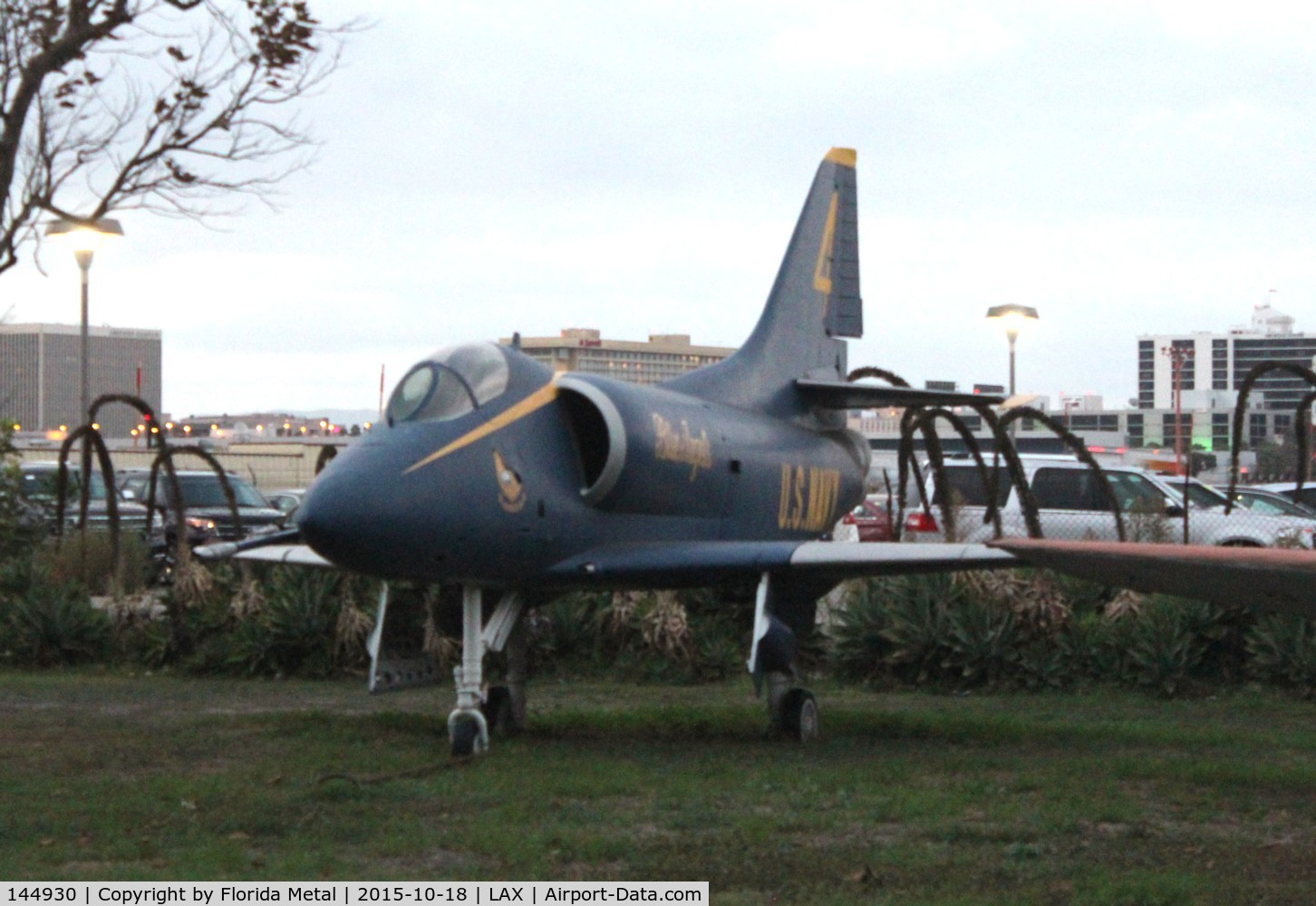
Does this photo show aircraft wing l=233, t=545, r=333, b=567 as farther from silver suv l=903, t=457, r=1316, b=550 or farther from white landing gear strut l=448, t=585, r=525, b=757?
silver suv l=903, t=457, r=1316, b=550

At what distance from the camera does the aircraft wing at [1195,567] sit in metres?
6.46

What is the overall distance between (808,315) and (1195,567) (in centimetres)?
859

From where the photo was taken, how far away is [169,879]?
646 centimetres

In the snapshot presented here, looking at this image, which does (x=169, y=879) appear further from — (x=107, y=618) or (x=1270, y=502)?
(x=1270, y=502)

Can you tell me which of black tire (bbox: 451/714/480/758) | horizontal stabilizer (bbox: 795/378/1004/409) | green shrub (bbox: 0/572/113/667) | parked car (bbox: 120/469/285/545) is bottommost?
green shrub (bbox: 0/572/113/667)

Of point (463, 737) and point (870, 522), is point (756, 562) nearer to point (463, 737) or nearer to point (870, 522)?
point (463, 737)

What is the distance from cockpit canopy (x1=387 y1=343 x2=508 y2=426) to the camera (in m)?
10.1

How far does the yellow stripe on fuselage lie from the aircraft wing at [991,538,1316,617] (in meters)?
4.07

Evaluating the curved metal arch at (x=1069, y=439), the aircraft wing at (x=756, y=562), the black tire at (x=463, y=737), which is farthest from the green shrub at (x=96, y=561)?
the curved metal arch at (x=1069, y=439)

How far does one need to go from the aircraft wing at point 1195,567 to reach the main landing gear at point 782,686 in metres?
3.73

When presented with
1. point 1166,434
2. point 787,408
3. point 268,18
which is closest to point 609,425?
point 787,408
